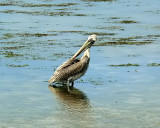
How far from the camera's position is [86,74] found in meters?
16.6

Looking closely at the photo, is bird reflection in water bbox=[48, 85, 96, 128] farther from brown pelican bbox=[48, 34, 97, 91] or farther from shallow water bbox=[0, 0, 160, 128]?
brown pelican bbox=[48, 34, 97, 91]

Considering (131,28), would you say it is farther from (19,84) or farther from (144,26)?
(19,84)

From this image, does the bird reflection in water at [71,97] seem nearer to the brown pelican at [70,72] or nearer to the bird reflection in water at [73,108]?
the bird reflection in water at [73,108]

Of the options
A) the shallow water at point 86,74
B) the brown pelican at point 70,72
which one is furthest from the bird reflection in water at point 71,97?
the brown pelican at point 70,72

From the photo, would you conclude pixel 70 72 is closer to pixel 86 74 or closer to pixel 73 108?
pixel 86 74

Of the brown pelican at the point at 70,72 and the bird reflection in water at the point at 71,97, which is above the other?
the brown pelican at the point at 70,72

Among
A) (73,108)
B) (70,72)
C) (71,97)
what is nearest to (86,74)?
(70,72)

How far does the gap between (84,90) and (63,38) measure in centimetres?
1104

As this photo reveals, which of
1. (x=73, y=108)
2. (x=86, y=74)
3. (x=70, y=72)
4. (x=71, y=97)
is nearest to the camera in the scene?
(x=73, y=108)

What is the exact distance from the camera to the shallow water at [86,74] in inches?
452

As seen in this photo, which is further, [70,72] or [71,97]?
[70,72]

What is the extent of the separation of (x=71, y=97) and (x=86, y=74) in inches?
116

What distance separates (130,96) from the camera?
13.6m

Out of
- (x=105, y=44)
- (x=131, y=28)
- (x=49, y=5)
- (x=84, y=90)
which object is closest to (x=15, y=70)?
(x=84, y=90)
